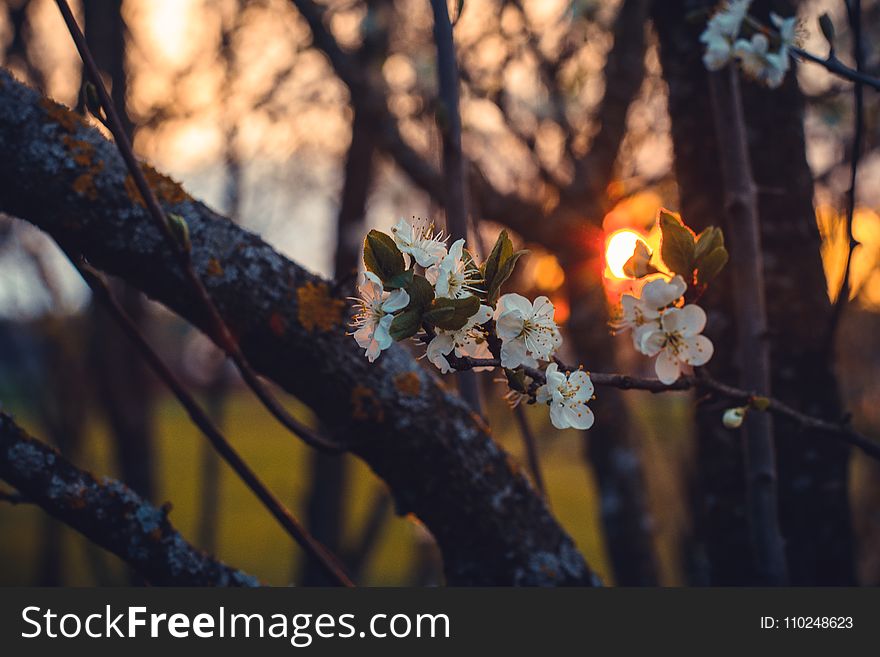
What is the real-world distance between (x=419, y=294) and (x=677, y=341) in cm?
35

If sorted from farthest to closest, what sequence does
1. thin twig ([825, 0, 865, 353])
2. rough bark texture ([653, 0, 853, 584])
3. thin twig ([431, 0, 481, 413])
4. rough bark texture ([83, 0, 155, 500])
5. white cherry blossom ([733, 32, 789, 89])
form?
rough bark texture ([83, 0, 155, 500]), rough bark texture ([653, 0, 853, 584]), thin twig ([431, 0, 481, 413]), white cherry blossom ([733, 32, 789, 89]), thin twig ([825, 0, 865, 353])

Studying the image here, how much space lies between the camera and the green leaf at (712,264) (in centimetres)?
98

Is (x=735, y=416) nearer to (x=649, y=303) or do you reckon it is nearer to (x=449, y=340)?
(x=649, y=303)

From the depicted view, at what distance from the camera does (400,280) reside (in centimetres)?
86

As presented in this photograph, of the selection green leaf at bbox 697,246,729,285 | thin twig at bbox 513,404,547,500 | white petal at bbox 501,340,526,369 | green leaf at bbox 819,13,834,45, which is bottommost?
white petal at bbox 501,340,526,369

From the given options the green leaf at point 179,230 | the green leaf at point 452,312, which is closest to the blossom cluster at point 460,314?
the green leaf at point 452,312

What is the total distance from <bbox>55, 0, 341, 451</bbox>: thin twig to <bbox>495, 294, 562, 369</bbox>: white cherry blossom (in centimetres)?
50

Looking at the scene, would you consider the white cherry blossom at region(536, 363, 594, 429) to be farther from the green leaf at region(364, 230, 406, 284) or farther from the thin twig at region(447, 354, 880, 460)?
the green leaf at region(364, 230, 406, 284)

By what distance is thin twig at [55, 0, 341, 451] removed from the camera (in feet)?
3.41

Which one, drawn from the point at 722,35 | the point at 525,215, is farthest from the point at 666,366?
the point at 525,215

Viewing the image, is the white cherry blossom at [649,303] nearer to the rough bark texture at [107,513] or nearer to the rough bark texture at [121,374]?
the rough bark texture at [107,513]

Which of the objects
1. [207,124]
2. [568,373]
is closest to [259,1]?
[207,124]

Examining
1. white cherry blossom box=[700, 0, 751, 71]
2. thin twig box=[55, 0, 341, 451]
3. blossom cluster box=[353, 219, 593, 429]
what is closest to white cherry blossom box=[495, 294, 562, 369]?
blossom cluster box=[353, 219, 593, 429]

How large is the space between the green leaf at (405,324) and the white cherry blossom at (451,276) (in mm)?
37
